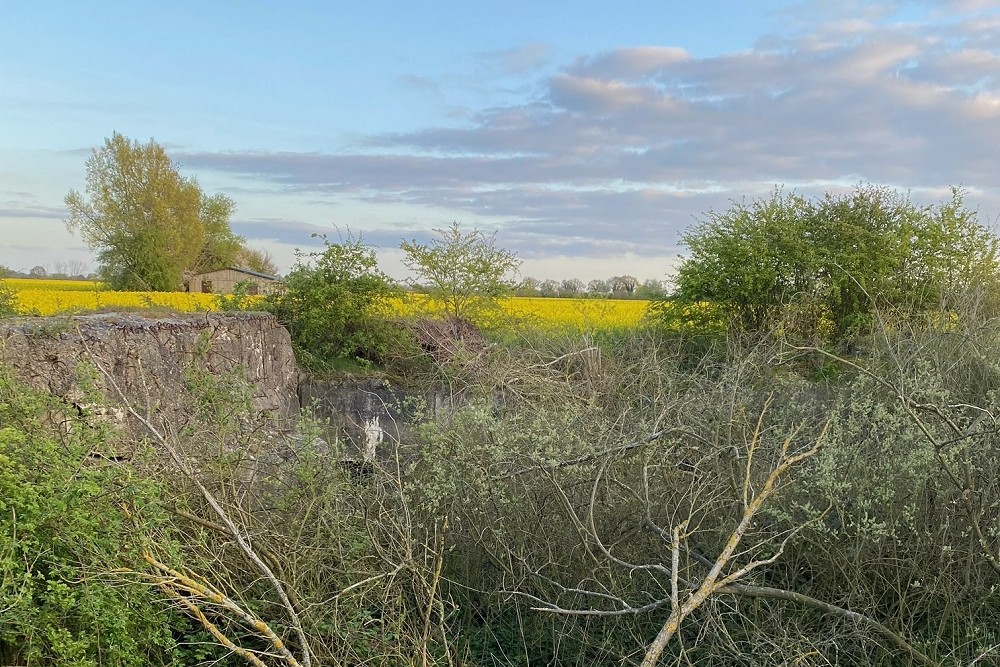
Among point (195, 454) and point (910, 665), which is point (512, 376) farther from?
point (910, 665)

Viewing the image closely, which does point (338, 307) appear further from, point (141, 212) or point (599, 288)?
point (141, 212)

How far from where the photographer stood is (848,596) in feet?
14.4

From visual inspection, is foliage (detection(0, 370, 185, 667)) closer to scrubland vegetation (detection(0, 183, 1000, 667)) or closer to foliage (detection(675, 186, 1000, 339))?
scrubland vegetation (detection(0, 183, 1000, 667))

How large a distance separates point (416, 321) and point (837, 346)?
6793 mm

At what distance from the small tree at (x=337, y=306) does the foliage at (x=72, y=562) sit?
8.48m

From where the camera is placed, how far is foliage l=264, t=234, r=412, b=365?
12977 millimetres

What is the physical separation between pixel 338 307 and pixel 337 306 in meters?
0.03

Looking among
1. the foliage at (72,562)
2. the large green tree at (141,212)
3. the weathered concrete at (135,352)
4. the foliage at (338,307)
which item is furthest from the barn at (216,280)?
the foliage at (72,562)

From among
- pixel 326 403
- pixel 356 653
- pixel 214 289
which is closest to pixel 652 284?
pixel 326 403

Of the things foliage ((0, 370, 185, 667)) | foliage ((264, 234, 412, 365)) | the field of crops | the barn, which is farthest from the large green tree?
foliage ((0, 370, 185, 667))

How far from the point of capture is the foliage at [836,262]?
14039mm

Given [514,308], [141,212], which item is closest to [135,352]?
[514,308]

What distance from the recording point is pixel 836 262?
14.2 metres

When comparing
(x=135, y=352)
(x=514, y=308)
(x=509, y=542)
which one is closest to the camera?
(x=509, y=542)
